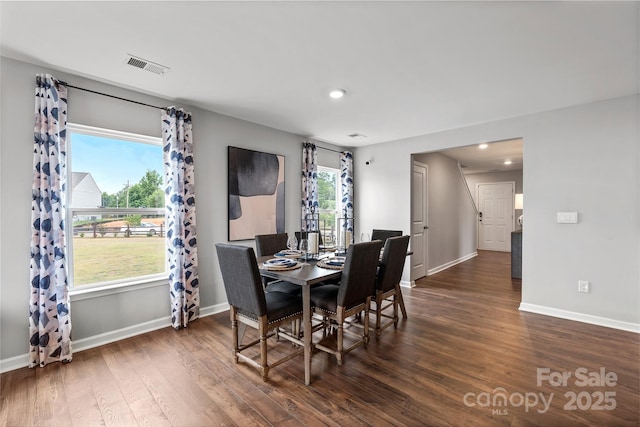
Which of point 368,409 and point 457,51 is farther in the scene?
point 457,51

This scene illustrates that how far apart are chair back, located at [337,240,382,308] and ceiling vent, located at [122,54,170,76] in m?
2.26

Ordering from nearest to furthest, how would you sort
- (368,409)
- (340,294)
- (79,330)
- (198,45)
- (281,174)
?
(368,409) < (198,45) < (340,294) < (79,330) < (281,174)

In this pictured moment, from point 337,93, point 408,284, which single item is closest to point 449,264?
point 408,284

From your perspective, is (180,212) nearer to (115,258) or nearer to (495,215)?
(115,258)

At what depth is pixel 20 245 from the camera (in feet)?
7.99

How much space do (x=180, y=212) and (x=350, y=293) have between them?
2.11 m

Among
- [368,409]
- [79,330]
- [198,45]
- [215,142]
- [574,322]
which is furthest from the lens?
[215,142]

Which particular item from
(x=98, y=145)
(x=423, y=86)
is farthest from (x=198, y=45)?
(x=423, y=86)

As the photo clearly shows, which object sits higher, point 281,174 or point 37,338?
point 281,174

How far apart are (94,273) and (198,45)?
7.81 feet

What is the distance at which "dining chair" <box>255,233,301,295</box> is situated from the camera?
301 centimetres

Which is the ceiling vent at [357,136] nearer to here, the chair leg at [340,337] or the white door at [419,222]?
the white door at [419,222]

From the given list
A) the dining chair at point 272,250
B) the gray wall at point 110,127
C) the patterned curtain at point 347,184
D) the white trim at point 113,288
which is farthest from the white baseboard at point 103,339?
the patterned curtain at point 347,184

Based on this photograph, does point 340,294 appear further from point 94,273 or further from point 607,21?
point 607,21
